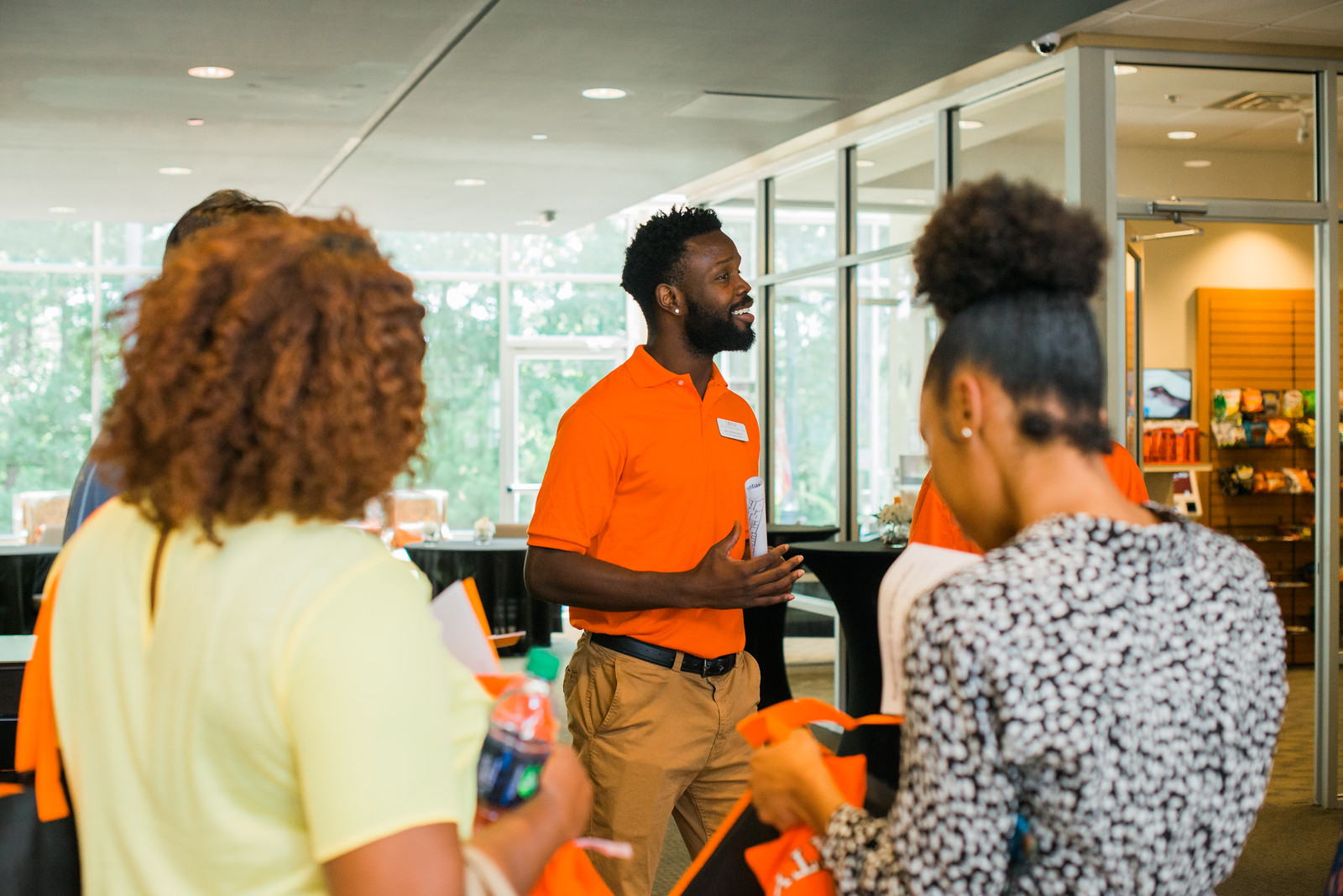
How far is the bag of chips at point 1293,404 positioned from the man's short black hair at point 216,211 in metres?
5.84

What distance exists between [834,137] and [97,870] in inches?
265

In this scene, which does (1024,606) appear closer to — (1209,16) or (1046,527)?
(1046,527)

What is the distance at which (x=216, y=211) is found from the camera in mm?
1883

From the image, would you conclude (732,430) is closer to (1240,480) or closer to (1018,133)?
(1018,133)

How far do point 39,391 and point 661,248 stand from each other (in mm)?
11198

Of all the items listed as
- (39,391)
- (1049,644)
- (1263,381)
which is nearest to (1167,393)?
(1263,381)

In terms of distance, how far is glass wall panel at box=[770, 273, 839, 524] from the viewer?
7.46 m

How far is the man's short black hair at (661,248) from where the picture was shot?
2861 millimetres

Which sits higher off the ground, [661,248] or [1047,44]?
[1047,44]

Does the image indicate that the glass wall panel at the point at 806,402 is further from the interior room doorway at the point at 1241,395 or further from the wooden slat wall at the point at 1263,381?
the wooden slat wall at the point at 1263,381

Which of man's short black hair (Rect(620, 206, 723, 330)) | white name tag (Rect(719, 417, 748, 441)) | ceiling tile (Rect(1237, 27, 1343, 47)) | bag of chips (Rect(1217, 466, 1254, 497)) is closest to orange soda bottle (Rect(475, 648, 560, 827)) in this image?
white name tag (Rect(719, 417, 748, 441))

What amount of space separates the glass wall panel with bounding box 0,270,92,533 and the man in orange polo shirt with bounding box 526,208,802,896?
10867mm

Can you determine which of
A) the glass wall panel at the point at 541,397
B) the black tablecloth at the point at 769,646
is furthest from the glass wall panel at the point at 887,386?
the glass wall panel at the point at 541,397

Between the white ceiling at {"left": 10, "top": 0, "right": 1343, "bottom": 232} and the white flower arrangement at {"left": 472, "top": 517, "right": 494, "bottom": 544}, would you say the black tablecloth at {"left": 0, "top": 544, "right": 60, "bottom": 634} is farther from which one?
the white flower arrangement at {"left": 472, "top": 517, "right": 494, "bottom": 544}
